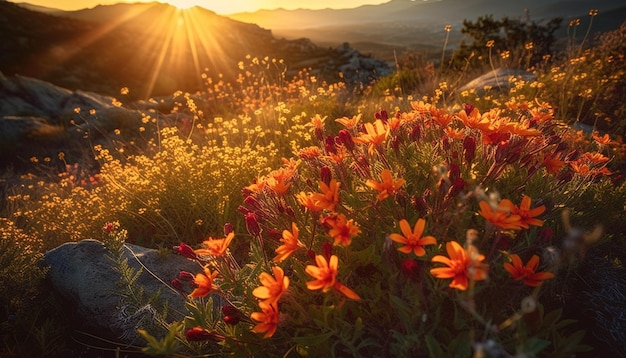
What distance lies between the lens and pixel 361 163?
2.21 meters

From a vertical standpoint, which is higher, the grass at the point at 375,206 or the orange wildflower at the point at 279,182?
the orange wildflower at the point at 279,182

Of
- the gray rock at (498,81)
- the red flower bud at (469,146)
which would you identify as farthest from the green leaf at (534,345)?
the gray rock at (498,81)

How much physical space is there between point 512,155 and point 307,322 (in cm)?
137

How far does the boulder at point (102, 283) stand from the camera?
8.72 feet

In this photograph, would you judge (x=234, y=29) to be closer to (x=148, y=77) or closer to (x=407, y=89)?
(x=148, y=77)

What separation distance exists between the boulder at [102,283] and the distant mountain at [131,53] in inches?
649

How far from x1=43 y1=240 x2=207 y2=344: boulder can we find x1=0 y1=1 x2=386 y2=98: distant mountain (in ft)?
54.1

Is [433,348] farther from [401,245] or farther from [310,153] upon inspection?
[310,153]

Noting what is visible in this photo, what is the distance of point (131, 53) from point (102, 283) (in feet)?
99.1

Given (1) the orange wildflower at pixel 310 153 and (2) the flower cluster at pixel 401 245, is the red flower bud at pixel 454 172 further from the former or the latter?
(1) the orange wildflower at pixel 310 153

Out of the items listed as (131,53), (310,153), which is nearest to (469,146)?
(310,153)

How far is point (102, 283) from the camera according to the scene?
9.48ft

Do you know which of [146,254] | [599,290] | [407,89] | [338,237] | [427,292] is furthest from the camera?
[407,89]

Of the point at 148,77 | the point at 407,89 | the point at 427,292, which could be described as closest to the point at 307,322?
the point at 427,292
